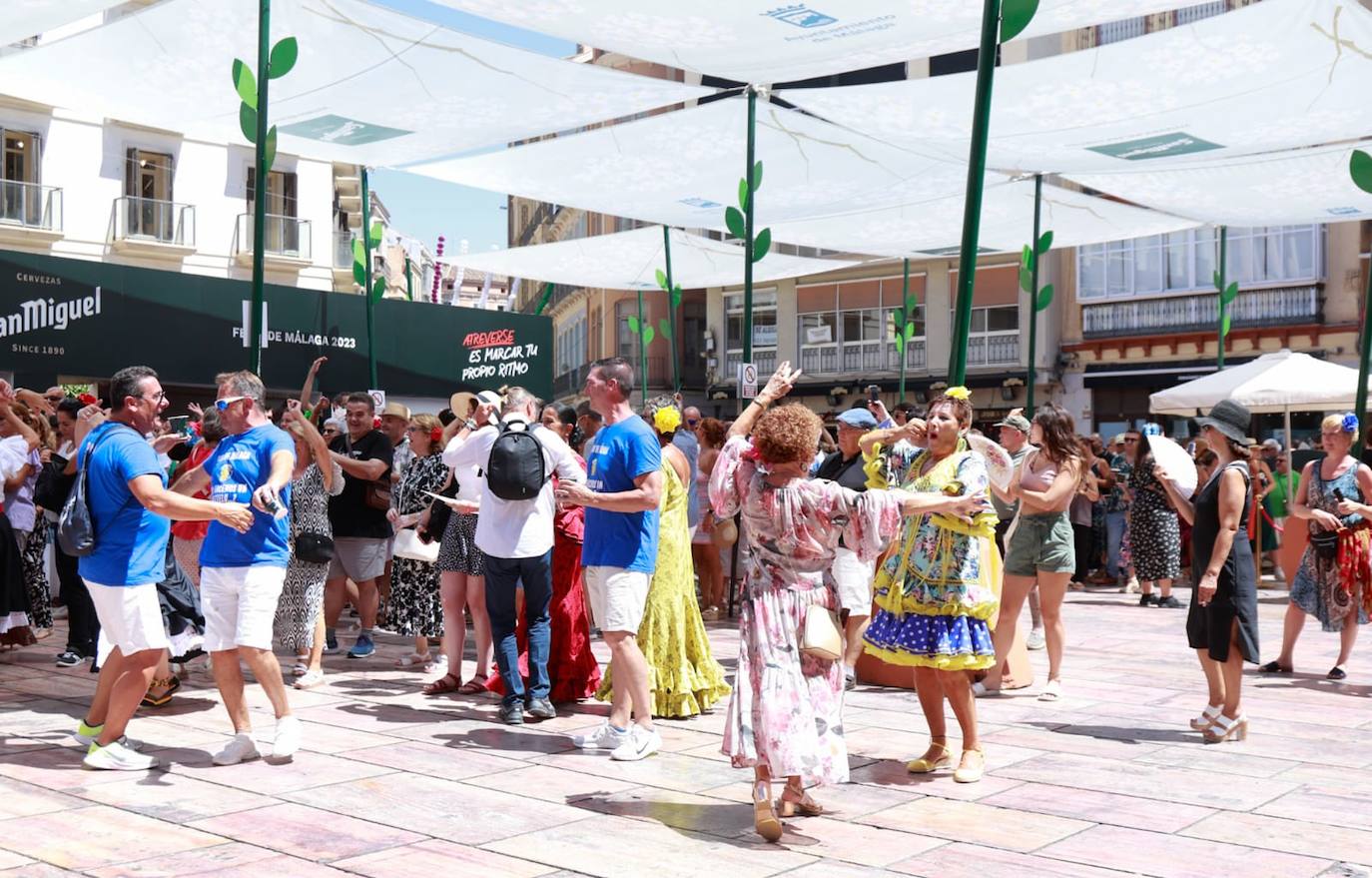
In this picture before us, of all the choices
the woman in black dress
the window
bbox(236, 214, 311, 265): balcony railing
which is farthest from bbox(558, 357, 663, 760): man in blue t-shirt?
the window

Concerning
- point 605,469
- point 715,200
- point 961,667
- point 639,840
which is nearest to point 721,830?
point 639,840

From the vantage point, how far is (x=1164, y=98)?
38.8ft

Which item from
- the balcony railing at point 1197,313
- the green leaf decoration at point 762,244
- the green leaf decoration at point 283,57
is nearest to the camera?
the green leaf decoration at point 283,57

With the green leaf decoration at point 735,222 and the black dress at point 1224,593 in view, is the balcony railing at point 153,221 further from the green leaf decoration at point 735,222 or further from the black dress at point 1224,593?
the black dress at point 1224,593

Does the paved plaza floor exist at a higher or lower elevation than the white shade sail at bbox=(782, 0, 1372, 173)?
lower

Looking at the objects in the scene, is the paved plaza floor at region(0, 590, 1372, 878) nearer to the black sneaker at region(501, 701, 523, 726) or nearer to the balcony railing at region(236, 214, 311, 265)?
the black sneaker at region(501, 701, 523, 726)

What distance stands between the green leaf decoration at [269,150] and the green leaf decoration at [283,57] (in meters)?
0.43

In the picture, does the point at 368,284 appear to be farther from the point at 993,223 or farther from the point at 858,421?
the point at 858,421

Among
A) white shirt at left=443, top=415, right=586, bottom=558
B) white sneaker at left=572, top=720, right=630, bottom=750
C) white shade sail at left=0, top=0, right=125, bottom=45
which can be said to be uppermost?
white shade sail at left=0, top=0, right=125, bottom=45

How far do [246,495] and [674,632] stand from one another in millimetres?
2449

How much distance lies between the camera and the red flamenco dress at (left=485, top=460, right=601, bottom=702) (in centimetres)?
746

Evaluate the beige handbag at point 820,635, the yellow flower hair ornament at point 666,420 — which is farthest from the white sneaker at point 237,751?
the yellow flower hair ornament at point 666,420

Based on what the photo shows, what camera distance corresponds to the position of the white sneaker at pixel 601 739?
6.20 m

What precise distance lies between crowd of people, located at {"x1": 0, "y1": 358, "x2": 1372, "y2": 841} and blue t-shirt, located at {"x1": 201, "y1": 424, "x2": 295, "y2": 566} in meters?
0.01
